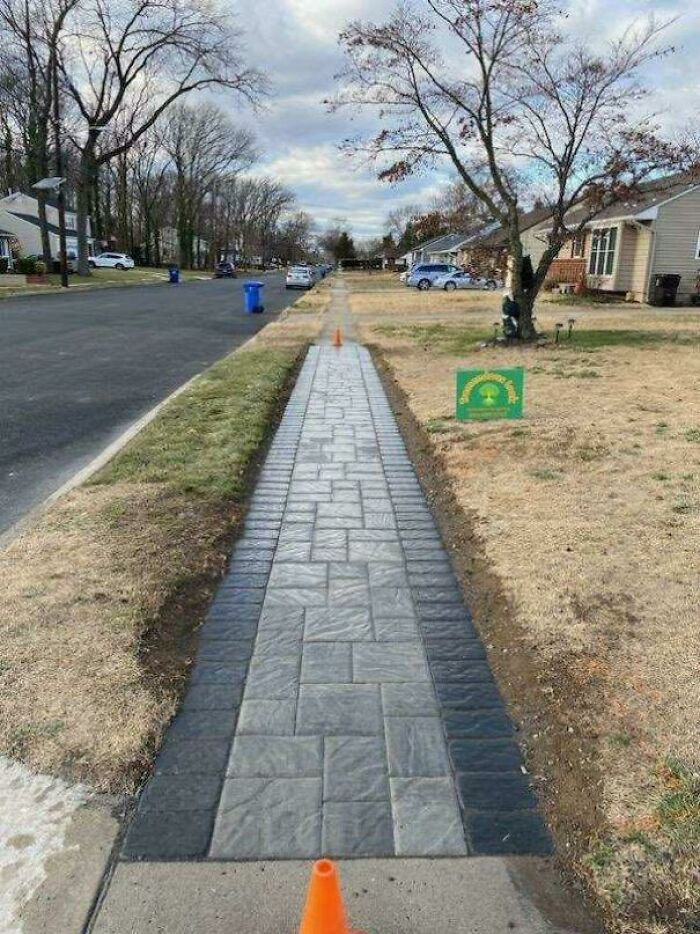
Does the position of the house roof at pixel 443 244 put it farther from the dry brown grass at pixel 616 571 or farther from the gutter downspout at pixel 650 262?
the dry brown grass at pixel 616 571

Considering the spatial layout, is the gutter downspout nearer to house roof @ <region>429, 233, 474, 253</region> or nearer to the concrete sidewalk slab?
the concrete sidewalk slab

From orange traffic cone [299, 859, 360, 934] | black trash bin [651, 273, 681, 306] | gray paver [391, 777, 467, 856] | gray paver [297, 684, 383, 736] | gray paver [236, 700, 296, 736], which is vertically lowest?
gray paver [391, 777, 467, 856]

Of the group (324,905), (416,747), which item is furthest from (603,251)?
(324,905)

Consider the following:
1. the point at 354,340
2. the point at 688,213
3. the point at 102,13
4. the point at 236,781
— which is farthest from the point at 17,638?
the point at 102,13

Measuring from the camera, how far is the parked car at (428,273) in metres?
46.0

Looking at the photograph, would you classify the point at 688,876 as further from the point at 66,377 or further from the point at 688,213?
the point at 688,213

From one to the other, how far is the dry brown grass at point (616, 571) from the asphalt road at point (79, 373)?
3629 millimetres

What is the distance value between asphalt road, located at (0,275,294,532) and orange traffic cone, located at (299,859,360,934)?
13.1ft

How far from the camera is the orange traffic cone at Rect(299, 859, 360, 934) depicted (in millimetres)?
1733

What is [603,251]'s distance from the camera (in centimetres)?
2981

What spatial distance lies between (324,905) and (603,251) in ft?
104

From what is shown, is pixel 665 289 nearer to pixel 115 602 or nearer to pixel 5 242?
pixel 115 602

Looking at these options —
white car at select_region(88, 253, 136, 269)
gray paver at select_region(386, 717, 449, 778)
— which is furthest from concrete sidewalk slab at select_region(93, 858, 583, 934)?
white car at select_region(88, 253, 136, 269)


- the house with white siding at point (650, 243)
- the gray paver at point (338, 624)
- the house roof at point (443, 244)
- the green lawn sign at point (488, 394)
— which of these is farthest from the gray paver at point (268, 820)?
the house roof at point (443, 244)
